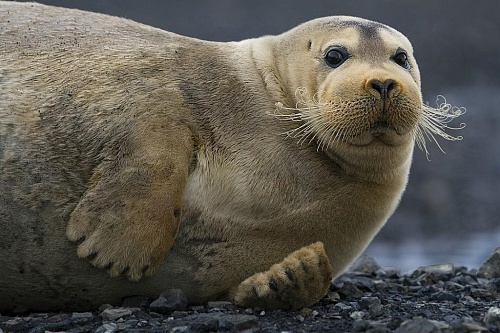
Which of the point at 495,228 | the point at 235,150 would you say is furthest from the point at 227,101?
the point at 495,228

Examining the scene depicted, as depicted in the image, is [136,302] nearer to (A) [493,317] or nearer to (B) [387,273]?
(A) [493,317]

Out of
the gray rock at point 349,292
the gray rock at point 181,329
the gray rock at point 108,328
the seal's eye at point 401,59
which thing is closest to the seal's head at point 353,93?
the seal's eye at point 401,59

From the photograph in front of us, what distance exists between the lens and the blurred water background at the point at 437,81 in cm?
1638

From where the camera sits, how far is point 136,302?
6.81 meters

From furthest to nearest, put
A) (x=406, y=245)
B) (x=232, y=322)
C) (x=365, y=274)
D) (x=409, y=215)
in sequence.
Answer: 1. (x=409, y=215)
2. (x=406, y=245)
3. (x=365, y=274)
4. (x=232, y=322)

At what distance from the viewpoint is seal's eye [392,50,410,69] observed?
281 inches

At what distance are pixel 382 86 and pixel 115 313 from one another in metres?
1.95

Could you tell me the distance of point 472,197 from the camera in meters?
18.5

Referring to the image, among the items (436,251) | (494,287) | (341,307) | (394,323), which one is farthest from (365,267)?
(436,251)

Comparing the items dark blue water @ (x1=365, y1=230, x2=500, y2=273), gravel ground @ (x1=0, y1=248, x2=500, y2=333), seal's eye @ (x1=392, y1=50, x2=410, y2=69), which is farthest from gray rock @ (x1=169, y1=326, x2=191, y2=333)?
dark blue water @ (x1=365, y1=230, x2=500, y2=273)

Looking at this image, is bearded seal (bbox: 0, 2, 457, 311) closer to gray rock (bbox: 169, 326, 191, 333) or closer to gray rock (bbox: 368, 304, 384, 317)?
gray rock (bbox: 368, 304, 384, 317)

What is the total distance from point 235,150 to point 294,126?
43cm

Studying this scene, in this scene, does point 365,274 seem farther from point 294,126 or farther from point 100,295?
point 100,295

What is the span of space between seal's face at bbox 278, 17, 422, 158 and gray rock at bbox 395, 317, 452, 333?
1305mm
